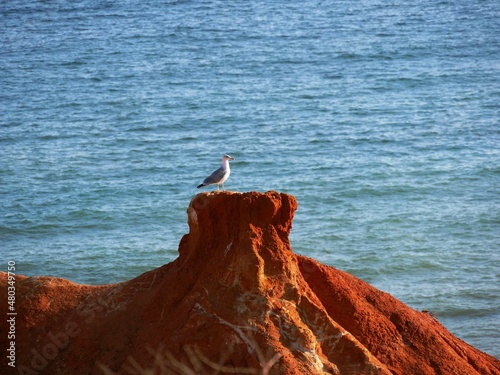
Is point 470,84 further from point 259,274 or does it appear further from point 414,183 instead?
point 259,274

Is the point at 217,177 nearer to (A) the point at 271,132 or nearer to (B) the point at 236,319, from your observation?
(B) the point at 236,319

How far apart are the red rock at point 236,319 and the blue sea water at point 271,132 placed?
10.6 meters

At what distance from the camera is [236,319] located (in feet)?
45.2

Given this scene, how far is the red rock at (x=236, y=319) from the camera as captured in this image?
13.7 metres

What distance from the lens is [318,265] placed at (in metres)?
15.4

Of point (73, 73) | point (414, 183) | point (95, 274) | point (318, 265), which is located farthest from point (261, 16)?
point (318, 265)

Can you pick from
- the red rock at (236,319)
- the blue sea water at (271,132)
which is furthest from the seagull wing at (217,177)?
the blue sea water at (271,132)

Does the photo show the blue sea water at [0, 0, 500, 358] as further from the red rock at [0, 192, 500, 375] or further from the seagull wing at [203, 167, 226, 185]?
the red rock at [0, 192, 500, 375]

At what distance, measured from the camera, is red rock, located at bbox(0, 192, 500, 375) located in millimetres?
13742

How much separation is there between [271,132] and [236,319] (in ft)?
111

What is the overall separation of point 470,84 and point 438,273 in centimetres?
2438

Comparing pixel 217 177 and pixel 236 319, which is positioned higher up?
pixel 217 177

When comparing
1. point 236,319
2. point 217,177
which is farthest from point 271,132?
point 236,319

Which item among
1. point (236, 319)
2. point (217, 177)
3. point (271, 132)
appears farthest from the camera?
point (271, 132)
